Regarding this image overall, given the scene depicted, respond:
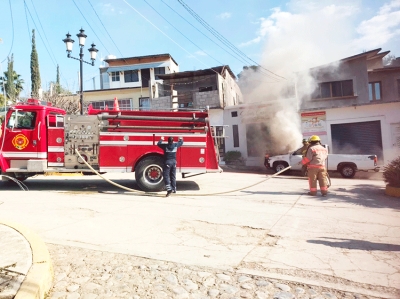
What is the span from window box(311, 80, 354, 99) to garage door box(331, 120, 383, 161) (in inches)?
122

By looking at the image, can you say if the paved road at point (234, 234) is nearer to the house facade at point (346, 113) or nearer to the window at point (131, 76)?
the house facade at point (346, 113)

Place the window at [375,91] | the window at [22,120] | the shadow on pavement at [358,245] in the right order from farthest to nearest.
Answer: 1. the window at [375,91]
2. the window at [22,120]
3. the shadow on pavement at [358,245]

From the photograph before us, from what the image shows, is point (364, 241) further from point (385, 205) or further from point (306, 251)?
point (385, 205)

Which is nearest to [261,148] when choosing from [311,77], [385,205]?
[311,77]

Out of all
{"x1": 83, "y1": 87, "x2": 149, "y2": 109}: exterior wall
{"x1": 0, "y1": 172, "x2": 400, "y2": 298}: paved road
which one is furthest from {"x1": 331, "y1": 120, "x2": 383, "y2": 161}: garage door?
{"x1": 83, "y1": 87, "x2": 149, "y2": 109}: exterior wall

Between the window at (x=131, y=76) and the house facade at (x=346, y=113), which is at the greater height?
the window at (x=131, y=76)

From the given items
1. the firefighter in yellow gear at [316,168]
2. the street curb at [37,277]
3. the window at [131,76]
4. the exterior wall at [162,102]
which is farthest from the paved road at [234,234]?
the window at [131,76]

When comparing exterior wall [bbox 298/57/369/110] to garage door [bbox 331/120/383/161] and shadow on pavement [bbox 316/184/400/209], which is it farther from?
shadow on pavement [bbox 316/184/400/209]

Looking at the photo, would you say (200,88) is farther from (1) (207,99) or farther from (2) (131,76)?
(2) (131,76)

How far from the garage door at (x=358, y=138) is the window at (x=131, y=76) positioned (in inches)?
875

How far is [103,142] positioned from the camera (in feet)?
26.5

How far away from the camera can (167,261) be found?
11.5 feet

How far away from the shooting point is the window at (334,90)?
20.3 meters

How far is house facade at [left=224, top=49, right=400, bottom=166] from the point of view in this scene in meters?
17.3
